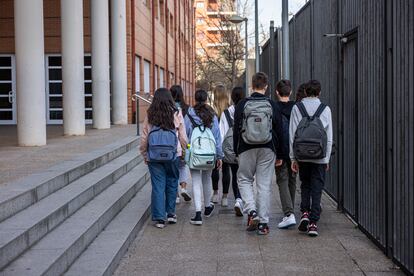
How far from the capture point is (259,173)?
283 inches

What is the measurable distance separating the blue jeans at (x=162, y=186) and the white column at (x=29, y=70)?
220 inches

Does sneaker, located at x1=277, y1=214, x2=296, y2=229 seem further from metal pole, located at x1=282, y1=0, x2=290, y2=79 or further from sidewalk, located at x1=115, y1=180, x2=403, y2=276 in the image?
metal pole, located at x1=282, y1=0, x2=290, y2=79

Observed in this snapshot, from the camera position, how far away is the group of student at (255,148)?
274 inches

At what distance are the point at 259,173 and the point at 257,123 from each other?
0.67 metres

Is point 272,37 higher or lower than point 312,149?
higher

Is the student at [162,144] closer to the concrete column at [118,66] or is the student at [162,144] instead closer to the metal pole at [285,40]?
the metal pole at [285,40]

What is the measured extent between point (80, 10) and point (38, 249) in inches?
448

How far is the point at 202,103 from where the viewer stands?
8.13m

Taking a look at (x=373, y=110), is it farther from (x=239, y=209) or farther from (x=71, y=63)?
(x=71, y=63)

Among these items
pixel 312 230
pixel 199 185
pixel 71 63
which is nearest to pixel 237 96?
pixel 199 185

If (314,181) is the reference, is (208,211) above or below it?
below

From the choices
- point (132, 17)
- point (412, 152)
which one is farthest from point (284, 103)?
point (132, 17)

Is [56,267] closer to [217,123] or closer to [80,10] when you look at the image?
[217,123]

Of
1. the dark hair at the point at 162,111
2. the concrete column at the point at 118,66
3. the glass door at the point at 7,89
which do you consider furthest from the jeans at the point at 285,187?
the glass door at the point at 7,89
